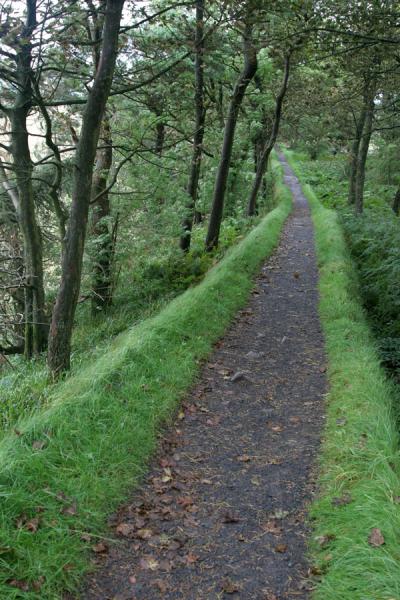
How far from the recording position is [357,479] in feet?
13.6

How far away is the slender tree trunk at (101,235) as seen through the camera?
11883 mm

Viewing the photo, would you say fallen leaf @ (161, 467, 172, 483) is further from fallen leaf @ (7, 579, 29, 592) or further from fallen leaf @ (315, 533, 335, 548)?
fallen leaf @ (7, 579, 29, 592)

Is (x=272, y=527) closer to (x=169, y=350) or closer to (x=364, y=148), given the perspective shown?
(x=169, y=350)

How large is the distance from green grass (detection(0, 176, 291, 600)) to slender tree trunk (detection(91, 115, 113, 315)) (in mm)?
5041

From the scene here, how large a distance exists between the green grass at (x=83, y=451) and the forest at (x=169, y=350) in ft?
0.06

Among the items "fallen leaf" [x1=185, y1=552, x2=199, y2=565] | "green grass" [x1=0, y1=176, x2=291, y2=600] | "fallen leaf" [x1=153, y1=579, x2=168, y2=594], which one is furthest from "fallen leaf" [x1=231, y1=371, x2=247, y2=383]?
"fallen leaf" [x1=153, y1=579, x2=168, y2=594]

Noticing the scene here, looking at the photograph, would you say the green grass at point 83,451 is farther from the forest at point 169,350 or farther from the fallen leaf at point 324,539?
the fallen leaf at point 324,539

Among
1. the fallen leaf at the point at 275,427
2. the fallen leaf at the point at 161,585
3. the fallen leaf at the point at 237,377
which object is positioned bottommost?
the fallen leaf at the point at 161,585

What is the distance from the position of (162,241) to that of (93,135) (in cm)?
735

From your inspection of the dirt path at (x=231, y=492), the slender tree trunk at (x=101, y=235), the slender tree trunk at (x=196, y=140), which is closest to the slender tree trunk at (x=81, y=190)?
the dirt path at (x=231, y=492)

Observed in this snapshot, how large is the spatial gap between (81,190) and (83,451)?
313 cm

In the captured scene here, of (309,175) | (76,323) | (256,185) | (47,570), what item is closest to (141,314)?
(76,323)

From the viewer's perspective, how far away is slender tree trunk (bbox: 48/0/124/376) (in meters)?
5.66

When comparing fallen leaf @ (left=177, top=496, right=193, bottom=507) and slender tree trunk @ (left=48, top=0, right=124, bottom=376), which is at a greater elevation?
slender tree trunk @ (left=48, top=0, right=124, bottom=376)
